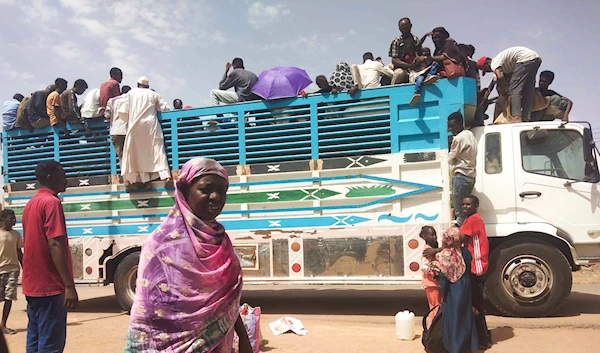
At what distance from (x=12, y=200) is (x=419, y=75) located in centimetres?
611

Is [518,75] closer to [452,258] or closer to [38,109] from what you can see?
[452,258]

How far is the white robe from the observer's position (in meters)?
6.33

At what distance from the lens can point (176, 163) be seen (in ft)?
21.2

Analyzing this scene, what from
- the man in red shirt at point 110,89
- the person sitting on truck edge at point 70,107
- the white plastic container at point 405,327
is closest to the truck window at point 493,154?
the white plastic container at point 405,327

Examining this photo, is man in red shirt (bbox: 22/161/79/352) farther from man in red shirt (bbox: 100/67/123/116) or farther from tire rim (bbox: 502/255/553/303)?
tire rim (bbox: 502/255/553/303)

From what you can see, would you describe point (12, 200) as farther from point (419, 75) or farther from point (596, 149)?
point (596, 149)

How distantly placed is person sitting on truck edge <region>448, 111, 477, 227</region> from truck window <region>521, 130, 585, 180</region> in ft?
2.41

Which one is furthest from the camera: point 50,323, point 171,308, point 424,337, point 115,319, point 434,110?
point 115,319

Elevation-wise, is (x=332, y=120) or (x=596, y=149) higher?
(x=332, y=120)

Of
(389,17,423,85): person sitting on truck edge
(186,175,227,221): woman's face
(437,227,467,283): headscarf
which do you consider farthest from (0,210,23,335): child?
(389,17,423,85): person sitting on truck edge

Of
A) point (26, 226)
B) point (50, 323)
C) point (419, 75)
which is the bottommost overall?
point (50, 323)

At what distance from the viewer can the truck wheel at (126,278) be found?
639 cm

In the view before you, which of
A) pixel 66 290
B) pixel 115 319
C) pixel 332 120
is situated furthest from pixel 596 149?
pixel 115 319

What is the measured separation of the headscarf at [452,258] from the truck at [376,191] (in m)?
1.08
